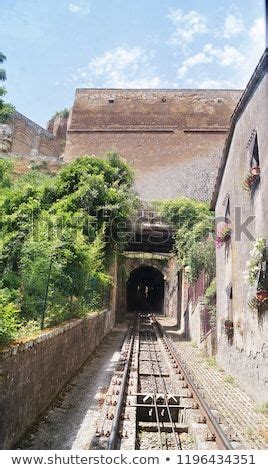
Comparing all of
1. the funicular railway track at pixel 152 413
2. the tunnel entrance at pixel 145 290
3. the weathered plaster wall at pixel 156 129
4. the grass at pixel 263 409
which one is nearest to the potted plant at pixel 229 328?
the funicular railway track at pixel 152 413

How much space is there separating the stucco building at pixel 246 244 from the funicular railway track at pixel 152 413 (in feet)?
4.00

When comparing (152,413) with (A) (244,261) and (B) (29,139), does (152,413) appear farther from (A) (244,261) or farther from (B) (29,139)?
(B) (29,139)

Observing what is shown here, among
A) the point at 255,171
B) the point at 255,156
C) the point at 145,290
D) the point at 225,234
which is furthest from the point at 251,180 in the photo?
the point at 145,290

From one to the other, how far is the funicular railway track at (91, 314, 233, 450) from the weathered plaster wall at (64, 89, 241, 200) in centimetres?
2034

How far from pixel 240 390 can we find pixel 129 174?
13924mm

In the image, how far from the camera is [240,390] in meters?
8.17

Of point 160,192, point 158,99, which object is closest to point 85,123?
point 158,99

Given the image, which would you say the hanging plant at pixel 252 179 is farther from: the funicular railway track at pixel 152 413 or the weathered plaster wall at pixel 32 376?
the weathered plaster wall at pixel 32 376

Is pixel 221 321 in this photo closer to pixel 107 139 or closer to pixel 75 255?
pixel 75 255

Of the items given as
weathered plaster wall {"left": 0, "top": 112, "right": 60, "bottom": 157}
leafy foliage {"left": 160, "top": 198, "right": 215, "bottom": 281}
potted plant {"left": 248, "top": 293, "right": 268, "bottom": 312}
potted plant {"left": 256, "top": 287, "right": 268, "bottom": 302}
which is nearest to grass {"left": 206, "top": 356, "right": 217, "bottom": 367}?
leafy foliage {"left": 160, "top": 198, "right": 215, "bottom": 281}

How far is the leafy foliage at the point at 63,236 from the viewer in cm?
841

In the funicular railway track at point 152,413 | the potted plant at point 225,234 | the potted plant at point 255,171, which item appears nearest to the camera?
the funicular railway track at point 152,413

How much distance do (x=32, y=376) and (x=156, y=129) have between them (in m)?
27.1

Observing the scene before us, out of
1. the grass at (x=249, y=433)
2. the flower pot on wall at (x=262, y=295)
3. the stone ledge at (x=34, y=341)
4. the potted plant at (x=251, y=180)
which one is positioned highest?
the potted plant at (x=251, y=180)
